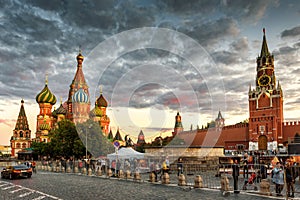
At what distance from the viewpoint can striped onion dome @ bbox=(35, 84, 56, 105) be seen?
101 m

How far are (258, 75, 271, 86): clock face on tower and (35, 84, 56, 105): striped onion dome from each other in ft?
205

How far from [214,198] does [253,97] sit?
3015 inches

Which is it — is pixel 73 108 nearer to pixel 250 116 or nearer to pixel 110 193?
pixel 250 116

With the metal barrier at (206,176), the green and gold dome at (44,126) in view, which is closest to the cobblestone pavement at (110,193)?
the metal barrier at (206,176)

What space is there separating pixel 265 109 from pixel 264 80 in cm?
855


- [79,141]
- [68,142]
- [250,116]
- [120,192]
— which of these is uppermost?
[250,116]

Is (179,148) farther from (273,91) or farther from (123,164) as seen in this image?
(273,91)

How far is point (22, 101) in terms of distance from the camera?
123188 millimetres

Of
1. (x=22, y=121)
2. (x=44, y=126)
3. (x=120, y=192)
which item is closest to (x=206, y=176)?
(x=120, y=192)

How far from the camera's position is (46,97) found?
101 meters

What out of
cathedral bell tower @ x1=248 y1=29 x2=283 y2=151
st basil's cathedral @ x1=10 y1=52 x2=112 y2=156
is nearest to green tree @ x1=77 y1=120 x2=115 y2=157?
st basil's cathedral @ x1=10 y1=52 x2=112 y2=156

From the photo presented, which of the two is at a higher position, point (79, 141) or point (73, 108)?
point (73, 108)

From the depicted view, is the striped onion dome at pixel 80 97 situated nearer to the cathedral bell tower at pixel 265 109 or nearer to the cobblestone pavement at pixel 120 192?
Result: the cathedral bell tower at pixel 265 109

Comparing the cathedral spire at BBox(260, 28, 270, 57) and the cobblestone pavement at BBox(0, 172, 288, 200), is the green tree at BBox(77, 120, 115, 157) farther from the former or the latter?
the cathedral spire at BBox(260, 28, 270, 57)
